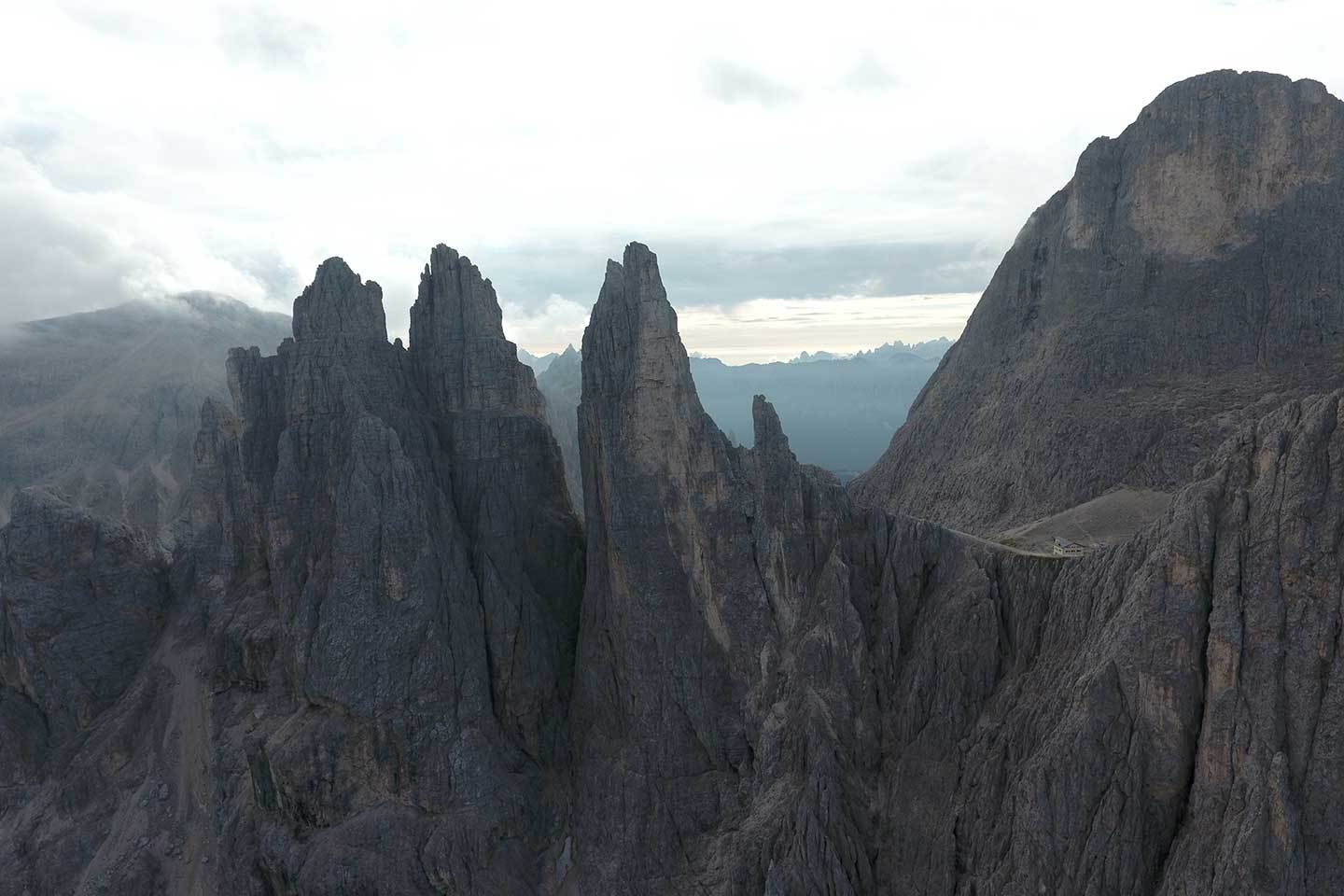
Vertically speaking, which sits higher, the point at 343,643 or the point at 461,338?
the point at 461,338

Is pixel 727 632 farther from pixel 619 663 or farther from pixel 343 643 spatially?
pixel 343 643

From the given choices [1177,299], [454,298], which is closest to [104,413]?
[454,298]

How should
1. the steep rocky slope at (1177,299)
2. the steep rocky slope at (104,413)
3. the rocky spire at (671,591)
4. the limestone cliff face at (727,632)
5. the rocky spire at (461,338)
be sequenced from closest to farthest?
the limestone cliff face at (727,632), the rocky spire at (671,591), the rocky spire at (461,338), the steep rocky slope at (1177,299), the steep rocky slope at (104,413)

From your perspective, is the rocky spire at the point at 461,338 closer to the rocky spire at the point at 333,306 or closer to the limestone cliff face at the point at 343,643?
the limestone cliff face at the point at 343,643

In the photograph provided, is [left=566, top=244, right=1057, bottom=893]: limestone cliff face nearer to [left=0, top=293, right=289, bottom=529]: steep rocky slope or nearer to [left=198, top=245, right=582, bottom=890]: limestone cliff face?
[left=198, top=245, right=582, bottom=890]: limestone cliff face

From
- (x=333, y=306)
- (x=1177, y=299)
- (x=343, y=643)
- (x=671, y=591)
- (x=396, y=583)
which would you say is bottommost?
(x=343, y=643)

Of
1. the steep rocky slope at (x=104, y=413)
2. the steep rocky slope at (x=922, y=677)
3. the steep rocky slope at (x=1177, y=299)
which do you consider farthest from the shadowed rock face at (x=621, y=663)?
the steep rocky slope at (x=104, y=413)
